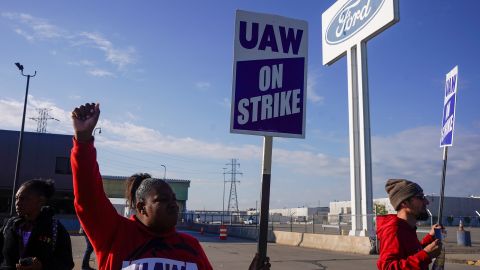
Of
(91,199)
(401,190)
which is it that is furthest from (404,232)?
(91,199)

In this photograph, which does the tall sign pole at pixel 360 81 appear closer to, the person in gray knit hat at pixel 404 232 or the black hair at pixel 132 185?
the person in gray knit hat at pixel 404 232

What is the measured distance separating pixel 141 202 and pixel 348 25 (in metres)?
20.4

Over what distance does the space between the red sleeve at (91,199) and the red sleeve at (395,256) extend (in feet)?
6.61

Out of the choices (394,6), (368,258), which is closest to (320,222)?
(368,258)

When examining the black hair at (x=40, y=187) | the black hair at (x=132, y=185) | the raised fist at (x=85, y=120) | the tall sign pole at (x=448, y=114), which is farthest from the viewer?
the tall sign pole at (x=448, y=114)

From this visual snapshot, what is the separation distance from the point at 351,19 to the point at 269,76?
61.9ft

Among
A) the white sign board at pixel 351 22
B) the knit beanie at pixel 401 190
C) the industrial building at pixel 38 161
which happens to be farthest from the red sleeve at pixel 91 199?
the industrial building at pixel 38 161

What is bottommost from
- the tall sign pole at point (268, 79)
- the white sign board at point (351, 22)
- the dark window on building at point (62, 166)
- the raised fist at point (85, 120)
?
the raised fist at point (85, 120)

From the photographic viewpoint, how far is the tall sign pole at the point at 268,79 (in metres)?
A: 3.61

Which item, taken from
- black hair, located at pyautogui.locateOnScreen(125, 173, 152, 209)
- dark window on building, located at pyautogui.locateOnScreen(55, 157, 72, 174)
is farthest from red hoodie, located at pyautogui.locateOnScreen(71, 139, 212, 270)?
dark window on building, located at pyautogui.locateOnScreen(55, 157, 72, 174)

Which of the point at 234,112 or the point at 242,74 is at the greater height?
the point at 242,74

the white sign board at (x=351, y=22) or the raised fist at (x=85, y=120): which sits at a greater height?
the white sign board at (x=351, y=22)

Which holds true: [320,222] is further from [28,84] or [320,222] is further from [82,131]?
[82,131]

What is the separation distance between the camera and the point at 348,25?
21.5m
